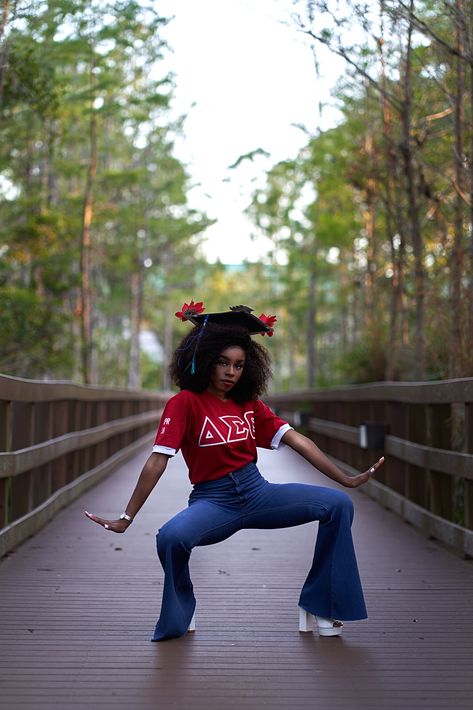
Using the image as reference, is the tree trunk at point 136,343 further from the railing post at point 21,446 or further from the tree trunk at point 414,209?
the railing post at point 21,446

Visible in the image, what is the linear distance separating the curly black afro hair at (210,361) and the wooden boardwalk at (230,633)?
1.10m

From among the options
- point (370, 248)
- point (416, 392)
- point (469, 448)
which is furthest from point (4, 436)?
point (370, 248)

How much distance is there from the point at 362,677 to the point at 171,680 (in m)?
0.74

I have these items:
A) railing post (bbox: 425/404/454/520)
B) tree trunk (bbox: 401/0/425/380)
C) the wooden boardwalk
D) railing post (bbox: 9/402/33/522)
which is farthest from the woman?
tree trunk (bbox: 401/0/425/380)

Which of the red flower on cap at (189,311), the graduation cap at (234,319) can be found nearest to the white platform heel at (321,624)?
the graduation cap at (234,319)

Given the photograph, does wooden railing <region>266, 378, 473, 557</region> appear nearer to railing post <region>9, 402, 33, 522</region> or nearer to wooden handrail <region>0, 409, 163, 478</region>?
wooden handrail <region>0, 409, 163, 478</region>

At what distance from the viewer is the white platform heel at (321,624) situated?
5309 millimetres

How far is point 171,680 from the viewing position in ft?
14.9

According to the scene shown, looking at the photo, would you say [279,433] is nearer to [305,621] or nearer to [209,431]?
[209,431]

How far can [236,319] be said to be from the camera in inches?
211

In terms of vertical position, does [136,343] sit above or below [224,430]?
above

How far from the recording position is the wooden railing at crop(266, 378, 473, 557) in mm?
7422

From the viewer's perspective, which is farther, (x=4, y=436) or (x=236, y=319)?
(x=4, y=436)

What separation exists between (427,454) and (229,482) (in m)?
3.45
